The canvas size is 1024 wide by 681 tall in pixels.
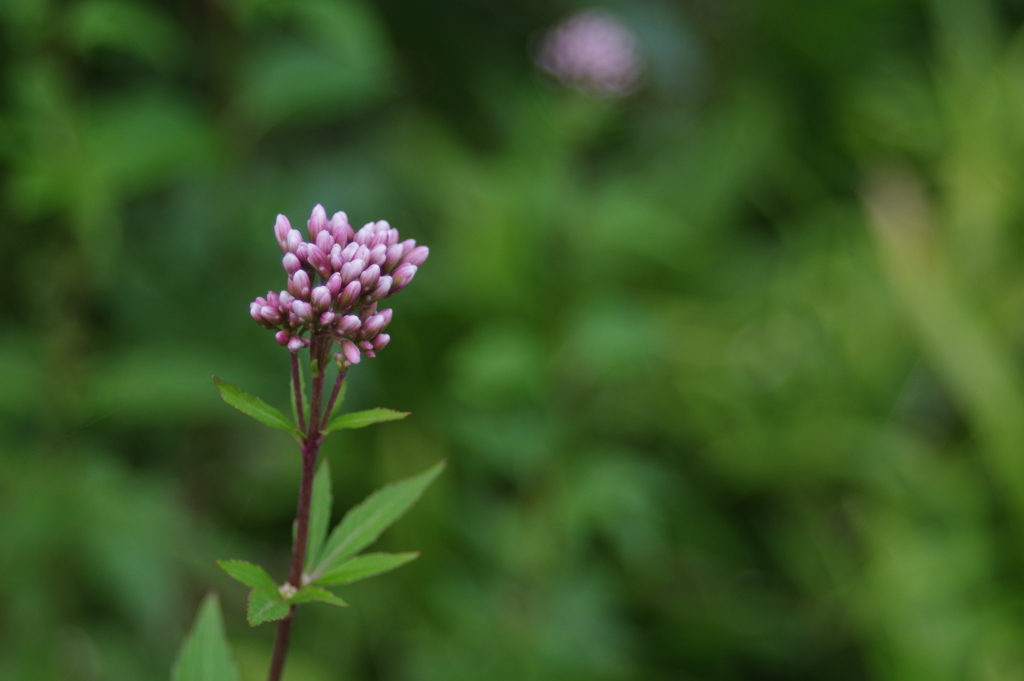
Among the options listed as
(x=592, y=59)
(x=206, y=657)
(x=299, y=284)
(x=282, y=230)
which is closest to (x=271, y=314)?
(x=299, y=284)

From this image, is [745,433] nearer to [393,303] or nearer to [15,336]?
[393,303]

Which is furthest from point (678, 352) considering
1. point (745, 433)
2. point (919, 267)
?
point (919, 267)

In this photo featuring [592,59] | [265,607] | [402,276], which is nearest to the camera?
[265,607]

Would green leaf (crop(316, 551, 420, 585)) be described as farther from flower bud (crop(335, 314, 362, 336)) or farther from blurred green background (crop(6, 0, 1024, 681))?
blurred green background (crop(6, 0, 1024, 681))

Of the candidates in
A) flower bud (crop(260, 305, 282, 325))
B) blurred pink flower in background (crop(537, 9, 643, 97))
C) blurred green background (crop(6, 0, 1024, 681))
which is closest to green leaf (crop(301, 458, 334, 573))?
flower bud (crop(260, 305, 282, 325))

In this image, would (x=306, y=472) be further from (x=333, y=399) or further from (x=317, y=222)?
(x=317, y=222)

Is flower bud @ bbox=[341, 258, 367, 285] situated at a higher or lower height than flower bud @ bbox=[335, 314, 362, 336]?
higher
